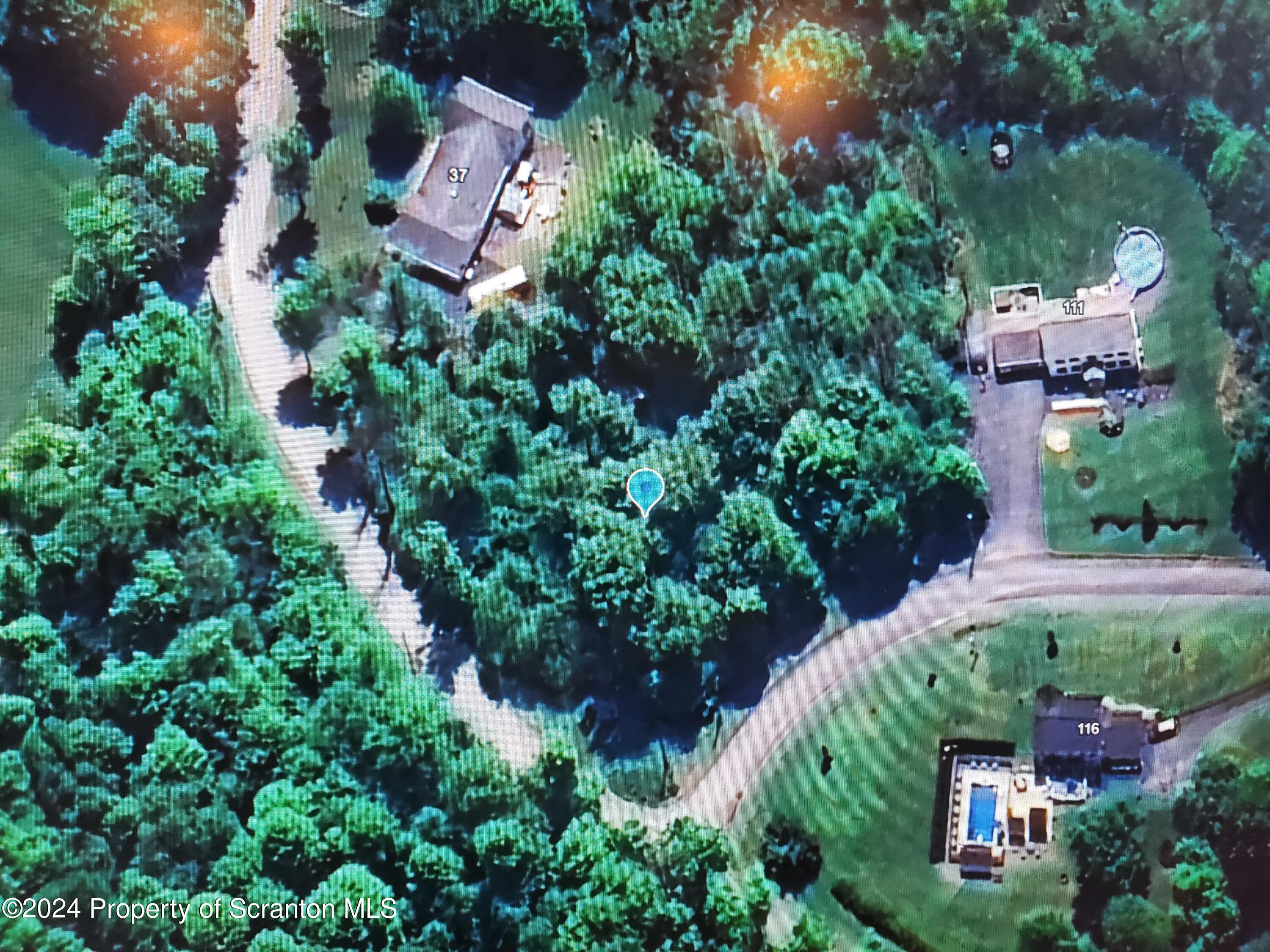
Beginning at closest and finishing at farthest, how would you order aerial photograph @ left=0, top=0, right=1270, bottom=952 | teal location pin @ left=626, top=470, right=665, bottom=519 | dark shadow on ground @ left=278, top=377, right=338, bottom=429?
1. aerial photograph @ left=0, top=0, right=1270, bottom=952
2. teal location pin @ left=626, top=470, right=665, bottom=519
3. dark shadow on ground @ left=278, top=377, right=338, bottom=429

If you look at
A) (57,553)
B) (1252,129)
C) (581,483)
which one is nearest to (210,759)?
(57,553)

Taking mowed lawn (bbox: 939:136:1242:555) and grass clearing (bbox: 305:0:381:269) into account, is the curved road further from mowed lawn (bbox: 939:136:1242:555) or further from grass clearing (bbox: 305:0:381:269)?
grass clearing (bbox: 305:0:381:269)

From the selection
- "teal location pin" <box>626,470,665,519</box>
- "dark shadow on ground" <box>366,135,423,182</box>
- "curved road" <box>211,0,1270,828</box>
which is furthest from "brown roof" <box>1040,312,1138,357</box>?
"dark shadow on ground" <box>366,135,423,182</box>

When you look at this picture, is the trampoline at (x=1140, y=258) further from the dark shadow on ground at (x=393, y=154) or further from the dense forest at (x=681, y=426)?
the dark shadow on ground at (x=393, y=154)

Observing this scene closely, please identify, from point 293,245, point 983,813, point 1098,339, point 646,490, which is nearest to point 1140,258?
point 1098,339

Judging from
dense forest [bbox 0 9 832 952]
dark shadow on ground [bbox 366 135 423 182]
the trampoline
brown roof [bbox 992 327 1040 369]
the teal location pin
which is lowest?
dense forest [bbox 0 9 832 952]

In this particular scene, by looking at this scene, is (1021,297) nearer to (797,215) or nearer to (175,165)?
(797,215)
